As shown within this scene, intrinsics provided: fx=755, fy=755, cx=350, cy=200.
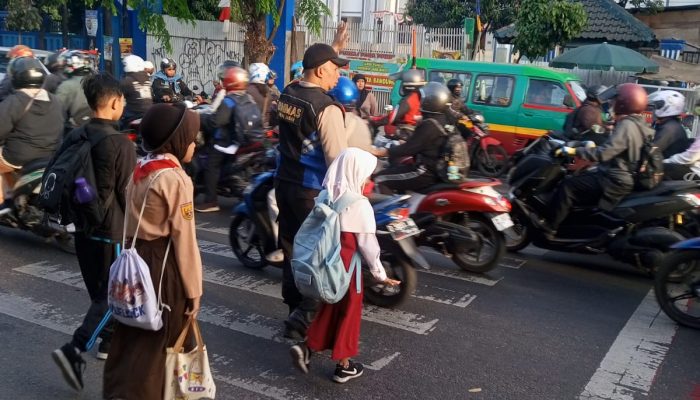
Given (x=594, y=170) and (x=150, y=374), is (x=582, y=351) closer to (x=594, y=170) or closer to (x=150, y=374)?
(x=594, y=170)

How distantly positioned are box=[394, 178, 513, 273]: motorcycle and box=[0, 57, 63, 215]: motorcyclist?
3.43m

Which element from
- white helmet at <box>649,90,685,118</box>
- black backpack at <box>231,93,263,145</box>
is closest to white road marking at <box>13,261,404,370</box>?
black backpack at <box>231,93,263,145</box>

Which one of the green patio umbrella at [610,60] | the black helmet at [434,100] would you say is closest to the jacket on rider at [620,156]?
the black helmet at [434,100]

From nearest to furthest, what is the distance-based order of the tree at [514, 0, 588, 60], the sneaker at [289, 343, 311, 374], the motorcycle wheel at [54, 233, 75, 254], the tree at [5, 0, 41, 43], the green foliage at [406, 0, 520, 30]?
the sneaker at [289, 343, 311, 374], the motorcycle wheel at [54, 233, 75, 254], the tree at [514, 0, 588, 60], the tree at [5, 0, 41, 43], the green foliage at [406, 0, 520, 30]

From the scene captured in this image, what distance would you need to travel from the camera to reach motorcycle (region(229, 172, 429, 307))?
18.5 feet

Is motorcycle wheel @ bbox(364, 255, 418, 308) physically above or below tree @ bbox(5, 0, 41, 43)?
below

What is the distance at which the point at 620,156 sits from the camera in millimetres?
6938

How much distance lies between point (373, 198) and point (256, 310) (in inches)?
52.5

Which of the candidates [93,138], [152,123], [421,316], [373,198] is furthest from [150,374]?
[373,198]

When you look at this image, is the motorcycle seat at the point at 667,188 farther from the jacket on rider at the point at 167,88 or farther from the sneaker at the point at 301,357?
the jacket on rider at the point at 167,88

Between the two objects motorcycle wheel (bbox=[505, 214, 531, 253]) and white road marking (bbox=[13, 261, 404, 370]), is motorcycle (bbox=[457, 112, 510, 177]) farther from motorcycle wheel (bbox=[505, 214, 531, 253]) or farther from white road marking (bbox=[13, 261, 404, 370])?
white road marking (bbox=[13, 261, 404, 370])

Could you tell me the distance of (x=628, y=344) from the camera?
5.29 metres

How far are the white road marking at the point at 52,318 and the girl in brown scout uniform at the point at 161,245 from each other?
1014 mm

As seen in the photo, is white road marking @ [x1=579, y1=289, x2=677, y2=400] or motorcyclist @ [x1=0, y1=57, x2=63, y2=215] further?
motorcyclist @ [x1=0, y1=57, x2=63, y2=215]
